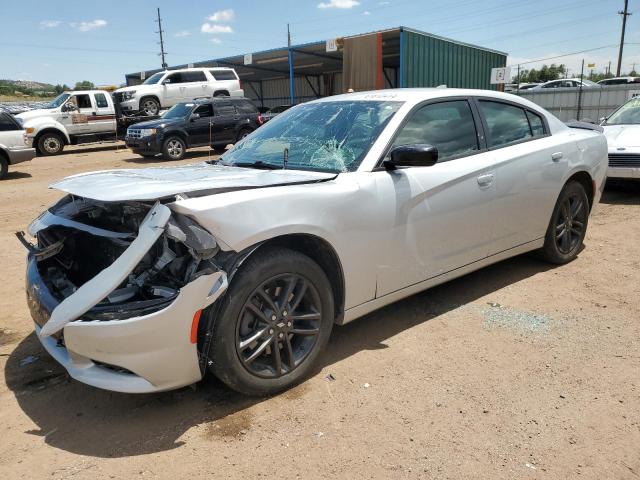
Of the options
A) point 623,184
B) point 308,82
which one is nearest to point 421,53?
point 623,184

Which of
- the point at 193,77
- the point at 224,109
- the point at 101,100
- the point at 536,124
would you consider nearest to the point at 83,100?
the point at 101,100

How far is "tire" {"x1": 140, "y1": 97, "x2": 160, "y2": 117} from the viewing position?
67.0 feet

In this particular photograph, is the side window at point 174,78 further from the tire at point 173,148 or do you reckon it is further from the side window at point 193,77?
the tire at point 173,148

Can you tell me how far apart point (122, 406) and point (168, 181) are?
1.32m

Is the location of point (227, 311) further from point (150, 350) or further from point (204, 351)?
point (150, 350)

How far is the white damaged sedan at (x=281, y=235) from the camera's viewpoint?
254 cm

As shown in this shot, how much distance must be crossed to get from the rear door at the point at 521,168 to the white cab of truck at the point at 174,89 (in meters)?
18.5

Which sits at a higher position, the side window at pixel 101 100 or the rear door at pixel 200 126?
the side window at pixel 101 100

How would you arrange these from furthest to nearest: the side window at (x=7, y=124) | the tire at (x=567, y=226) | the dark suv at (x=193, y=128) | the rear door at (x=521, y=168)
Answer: the dark suv at (x=193, y=128) < the side window at (x=7, y=124) < the tire at (x=567, y=226) < the rear door at (x=521, y=168)

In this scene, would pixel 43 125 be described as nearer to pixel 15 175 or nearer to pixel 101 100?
pixel 101 100

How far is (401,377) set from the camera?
319 cm

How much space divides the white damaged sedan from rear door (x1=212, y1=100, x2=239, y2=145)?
1239cm

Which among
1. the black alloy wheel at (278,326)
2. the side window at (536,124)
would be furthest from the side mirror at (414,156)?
the side window at (536,124)

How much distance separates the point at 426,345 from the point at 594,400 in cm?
107
